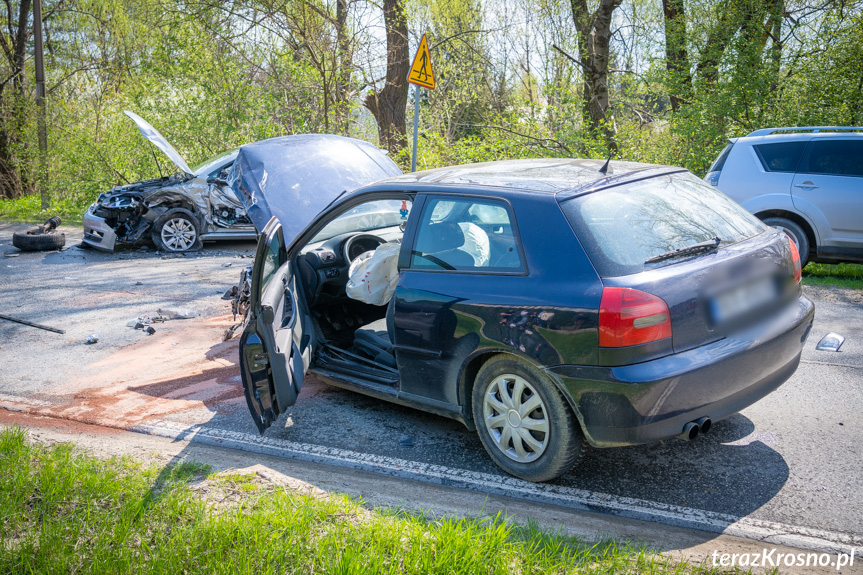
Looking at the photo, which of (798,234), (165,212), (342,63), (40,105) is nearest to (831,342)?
(798,234)

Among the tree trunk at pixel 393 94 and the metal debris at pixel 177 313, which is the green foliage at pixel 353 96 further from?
the metal debris at pixel 177 313

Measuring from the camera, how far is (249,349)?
154 inches

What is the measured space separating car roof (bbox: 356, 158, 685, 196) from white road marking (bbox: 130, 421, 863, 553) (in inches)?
64.3

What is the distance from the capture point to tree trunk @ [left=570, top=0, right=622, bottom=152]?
14070 mm

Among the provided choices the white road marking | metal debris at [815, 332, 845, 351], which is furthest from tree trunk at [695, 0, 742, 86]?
the white road marking

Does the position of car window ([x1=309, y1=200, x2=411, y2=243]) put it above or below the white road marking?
above

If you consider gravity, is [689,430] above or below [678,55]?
below

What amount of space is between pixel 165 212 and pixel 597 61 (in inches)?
370

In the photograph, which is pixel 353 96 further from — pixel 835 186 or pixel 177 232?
pixel 835 186

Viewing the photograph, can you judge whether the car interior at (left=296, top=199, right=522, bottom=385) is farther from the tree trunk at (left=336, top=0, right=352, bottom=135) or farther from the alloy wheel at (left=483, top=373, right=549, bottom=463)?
the tree trunk at (left=336, top=0, right=352, bottom=135)

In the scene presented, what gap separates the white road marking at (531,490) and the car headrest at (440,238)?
130 centimetres

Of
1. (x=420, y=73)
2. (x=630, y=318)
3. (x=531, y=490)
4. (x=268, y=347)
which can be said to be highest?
(x=420, y=73)

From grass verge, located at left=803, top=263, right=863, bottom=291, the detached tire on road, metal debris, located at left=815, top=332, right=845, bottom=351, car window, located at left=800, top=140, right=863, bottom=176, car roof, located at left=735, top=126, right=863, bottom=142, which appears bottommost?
metal debris, located at left=815, top=332, right=845, bottom=351

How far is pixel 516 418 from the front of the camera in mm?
3699
